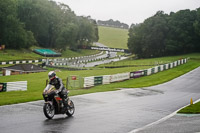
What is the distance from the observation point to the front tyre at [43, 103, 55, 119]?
551 inches

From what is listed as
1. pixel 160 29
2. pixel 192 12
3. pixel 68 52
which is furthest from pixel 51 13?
pixel 192 12

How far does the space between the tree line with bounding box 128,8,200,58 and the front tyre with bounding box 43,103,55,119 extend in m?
85.9

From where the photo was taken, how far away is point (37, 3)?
114m

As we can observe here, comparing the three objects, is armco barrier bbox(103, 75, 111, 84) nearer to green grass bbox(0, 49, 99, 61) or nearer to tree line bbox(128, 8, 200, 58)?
green grass bbox(0, 49, 99, 61)

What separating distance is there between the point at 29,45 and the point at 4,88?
73.8 meters

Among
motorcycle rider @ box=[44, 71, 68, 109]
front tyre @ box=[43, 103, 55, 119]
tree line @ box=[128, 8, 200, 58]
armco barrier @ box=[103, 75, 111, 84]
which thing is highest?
tree line @ box=[128, 8, 200, 58]

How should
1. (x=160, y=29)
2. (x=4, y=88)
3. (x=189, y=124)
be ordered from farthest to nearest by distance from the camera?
(x=160, y=29) → (x=4, y=88) → (x=189, y=124)

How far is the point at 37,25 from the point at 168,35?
152 ft

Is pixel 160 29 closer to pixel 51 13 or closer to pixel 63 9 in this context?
pixel 51 13

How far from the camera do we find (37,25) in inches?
4542

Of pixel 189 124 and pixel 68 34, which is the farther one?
pixel 68 34

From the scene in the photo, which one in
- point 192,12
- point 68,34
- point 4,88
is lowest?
point 4,88

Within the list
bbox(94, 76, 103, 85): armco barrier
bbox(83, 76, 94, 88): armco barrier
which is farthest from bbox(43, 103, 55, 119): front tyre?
bbox(94, 76, 103, 85): armco barrier

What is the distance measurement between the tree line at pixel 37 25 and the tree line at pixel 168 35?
2563cm
